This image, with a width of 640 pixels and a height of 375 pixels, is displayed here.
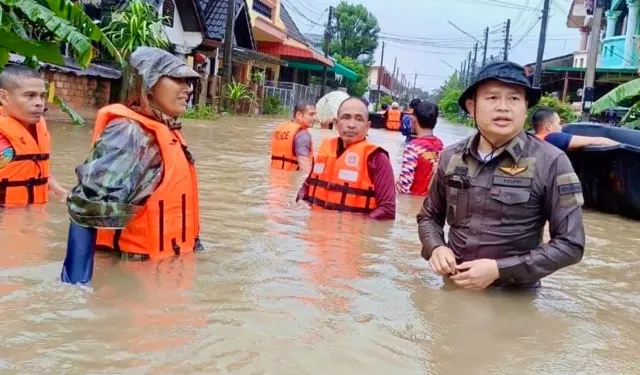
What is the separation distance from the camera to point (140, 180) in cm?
356

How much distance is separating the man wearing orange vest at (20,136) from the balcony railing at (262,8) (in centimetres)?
3250

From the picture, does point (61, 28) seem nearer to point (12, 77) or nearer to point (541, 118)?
point (12, 77)

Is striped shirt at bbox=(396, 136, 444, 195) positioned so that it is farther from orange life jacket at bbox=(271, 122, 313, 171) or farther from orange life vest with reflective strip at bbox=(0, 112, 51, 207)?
orange life vest with reflective strip at bbox=(0, 112, 51, 207)

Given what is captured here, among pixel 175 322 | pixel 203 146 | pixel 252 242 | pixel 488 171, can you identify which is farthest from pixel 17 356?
pixel 203 146

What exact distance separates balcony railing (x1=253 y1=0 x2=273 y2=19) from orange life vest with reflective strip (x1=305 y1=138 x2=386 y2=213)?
3234 cm

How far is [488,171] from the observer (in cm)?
338

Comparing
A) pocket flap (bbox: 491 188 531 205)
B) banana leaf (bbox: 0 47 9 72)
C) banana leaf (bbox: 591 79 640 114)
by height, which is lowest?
pocket flap (bbox: 491 188 531 205)

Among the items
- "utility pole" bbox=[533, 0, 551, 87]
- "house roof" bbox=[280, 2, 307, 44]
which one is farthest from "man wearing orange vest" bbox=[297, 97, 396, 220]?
"house roof" bbox=[280, 2, 307, 44]

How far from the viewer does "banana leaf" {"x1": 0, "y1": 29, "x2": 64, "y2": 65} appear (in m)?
3.96

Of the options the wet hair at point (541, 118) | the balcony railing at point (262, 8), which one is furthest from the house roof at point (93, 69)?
the balcony railing at point (262, 8)

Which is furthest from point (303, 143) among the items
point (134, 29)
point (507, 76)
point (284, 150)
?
point (134, 29)

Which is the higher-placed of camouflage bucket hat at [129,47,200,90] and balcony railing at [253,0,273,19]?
balcony railing at [253,0,273,19]

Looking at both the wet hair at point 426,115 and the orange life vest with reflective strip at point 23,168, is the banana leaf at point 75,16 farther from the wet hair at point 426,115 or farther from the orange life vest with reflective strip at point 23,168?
the wet hair at point 426,115

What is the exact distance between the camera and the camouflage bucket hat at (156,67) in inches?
144
